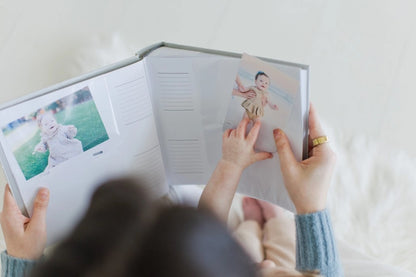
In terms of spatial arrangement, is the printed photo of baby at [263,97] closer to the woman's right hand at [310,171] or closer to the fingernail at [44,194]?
the woman's right hand at [310,171]

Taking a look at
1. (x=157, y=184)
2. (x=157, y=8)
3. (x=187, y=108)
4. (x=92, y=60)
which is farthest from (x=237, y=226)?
(x=157, y=8)

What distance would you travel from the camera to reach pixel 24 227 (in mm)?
734

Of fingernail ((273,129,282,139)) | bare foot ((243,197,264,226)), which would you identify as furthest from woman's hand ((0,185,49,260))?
bare foot ((243,197,264,226))

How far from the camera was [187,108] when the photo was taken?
32.5 inches

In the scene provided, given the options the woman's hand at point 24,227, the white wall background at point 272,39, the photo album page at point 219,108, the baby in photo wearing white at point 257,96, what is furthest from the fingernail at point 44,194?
the white wall background at point 272,39

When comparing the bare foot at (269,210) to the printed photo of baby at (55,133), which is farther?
the bare foot at (269,210)

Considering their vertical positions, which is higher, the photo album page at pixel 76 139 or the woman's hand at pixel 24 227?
the photo album page at pixel 76 139

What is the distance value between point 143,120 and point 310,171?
27 centimetres

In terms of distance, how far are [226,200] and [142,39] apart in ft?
2.31

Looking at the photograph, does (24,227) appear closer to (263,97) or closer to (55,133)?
(55,133)

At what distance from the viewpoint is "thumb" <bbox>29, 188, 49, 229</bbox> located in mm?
733

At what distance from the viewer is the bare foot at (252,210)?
105 cm

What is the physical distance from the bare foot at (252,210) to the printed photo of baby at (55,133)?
41cm

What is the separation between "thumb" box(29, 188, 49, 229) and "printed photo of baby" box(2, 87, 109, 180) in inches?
1.3
